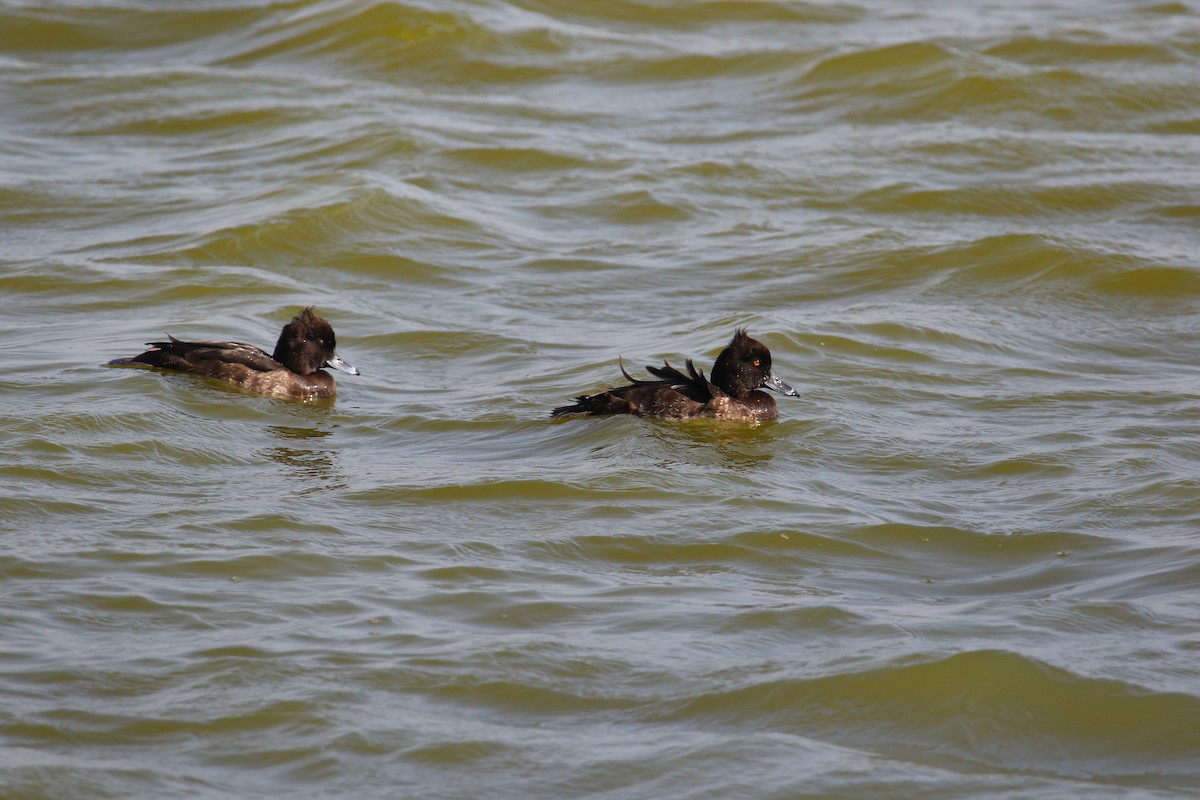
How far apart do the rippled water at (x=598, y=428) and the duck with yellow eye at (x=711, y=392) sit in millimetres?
181

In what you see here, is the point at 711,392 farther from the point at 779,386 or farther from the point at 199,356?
the point at 199,356

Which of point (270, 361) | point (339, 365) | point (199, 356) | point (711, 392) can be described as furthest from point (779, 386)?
point (199, 356)

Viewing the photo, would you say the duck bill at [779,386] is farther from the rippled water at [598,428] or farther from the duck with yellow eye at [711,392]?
the rippled water at [598,428]

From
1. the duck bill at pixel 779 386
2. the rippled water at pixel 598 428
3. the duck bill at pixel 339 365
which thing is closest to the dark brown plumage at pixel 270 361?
the duck bill at pixel 339 365

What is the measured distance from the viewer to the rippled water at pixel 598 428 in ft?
19.8

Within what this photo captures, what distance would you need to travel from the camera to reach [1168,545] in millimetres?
7754

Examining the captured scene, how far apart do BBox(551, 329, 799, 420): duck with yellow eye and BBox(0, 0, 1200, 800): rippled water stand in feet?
0.59

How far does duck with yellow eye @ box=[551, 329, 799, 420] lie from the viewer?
9719 mm

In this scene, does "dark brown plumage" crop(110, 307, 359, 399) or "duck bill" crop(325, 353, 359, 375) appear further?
"duck bill" crop(325, 353, 359, 375)

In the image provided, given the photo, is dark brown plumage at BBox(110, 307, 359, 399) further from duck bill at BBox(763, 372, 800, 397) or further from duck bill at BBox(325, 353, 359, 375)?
duck bill at BBox(763, 372, 800, 397)

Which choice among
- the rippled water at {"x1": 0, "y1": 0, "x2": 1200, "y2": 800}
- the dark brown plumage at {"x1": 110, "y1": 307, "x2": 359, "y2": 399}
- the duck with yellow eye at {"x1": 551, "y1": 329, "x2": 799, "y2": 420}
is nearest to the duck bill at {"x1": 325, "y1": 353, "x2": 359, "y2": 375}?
the dark brown plumage at {"x1": 110, "y1": 307, "x2": 359, "y2": 399}

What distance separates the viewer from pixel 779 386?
32.8ft

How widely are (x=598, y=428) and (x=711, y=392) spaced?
2.52ft

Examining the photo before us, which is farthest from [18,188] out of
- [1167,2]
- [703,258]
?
[1167,2]
